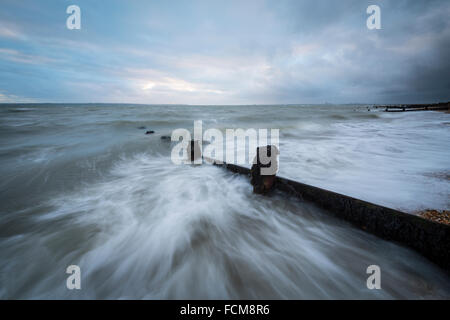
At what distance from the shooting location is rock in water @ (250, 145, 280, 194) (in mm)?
3062

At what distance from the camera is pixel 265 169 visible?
3.13 meters

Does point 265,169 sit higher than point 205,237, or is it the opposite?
point 265,169

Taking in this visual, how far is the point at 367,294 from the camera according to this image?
1633 mm

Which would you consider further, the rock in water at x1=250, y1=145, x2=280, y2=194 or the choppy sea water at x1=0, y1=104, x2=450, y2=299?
the rock in water at x1=250, y1=145, x2=280, y2=194

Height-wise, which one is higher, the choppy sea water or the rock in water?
the rock in water

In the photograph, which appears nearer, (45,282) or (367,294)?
(367,294)

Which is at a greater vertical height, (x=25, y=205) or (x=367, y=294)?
(x=25, y=205)

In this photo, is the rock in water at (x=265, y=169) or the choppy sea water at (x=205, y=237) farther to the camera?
the rock in water at (x=265, y=169)

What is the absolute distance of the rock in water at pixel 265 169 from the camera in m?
3.06

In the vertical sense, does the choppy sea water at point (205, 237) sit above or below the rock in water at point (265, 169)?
below

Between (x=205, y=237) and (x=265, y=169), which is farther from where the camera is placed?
(x=265, y=169)

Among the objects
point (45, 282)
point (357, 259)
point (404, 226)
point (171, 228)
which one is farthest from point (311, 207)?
point (45, 282)

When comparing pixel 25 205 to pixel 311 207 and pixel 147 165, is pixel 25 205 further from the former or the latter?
pixel 311 207
